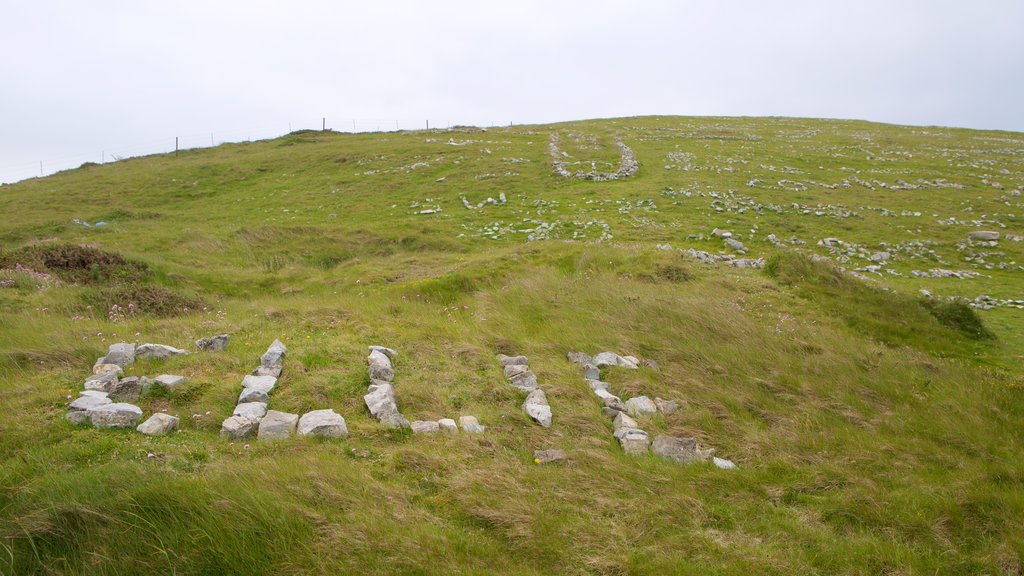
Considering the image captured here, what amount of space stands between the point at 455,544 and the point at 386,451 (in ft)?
5.25

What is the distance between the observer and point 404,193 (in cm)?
2959

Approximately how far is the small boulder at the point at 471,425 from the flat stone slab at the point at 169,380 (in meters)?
3.79

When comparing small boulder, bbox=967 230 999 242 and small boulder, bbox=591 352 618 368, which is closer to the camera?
small boulder, bbox=591 352 618 368

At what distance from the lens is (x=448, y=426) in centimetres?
597

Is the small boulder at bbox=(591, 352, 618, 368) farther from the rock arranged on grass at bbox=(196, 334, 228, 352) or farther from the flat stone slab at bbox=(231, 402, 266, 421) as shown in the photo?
the rock arranged on grass at bbox=(196, 334, 228, 352)

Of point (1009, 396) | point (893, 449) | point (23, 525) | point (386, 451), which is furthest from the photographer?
point (1009, 396)

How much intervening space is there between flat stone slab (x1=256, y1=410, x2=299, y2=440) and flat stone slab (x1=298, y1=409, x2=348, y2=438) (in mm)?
99

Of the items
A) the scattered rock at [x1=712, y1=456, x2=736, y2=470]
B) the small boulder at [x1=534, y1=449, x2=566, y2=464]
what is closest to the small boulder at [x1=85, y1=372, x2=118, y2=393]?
the small boulder at [x1=534, y1=449, x2=566, y2=464]

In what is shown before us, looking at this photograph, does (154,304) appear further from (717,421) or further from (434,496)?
(717,421)

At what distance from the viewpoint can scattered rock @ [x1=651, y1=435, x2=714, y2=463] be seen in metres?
5.64

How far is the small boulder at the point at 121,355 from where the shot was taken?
23.2 ft

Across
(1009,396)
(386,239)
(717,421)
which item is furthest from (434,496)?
(386,239)

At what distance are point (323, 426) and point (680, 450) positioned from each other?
13.7 feet

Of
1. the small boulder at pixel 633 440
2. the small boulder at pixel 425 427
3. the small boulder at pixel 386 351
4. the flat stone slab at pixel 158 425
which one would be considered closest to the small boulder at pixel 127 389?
the flat stone slab at pixel 158 425
